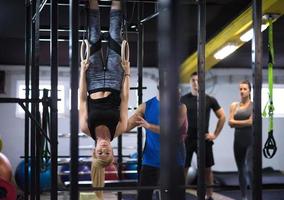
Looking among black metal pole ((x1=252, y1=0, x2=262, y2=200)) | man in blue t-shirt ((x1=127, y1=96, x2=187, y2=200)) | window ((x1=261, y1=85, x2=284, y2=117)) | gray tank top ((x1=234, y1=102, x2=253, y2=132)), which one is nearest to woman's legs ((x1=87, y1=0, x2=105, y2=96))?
man in blue t-shirt ((x1=127, y1=96, x2=187, y2=200))

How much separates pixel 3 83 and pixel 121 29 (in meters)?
4.45

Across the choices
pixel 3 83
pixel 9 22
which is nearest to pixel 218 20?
pixel 9 22

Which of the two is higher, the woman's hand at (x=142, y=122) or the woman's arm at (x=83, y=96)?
the woman's arm at (x=83, y=96)

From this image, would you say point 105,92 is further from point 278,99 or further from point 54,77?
point 278,99

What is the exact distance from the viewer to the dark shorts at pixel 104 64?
257 centimetres

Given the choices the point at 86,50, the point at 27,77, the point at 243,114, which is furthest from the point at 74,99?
the point at 243,114

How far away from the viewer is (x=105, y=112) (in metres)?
2.64

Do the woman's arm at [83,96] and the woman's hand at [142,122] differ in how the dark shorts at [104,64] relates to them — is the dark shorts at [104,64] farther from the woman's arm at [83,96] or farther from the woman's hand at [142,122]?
the woman's hand at [142,122]

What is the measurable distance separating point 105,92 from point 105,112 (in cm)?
12

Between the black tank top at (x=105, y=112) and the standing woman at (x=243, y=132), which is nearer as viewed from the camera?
the black tank top at (x=105, y=112)

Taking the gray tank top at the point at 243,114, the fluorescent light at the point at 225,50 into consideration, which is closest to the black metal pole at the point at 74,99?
the gray tank top at the point at 243,114

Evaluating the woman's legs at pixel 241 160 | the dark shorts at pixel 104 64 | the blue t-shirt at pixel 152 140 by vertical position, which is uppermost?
the dark shorts at pixel 104 64

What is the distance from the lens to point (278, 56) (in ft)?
22.2

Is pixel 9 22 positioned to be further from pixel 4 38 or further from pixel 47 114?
pixel 47 114
